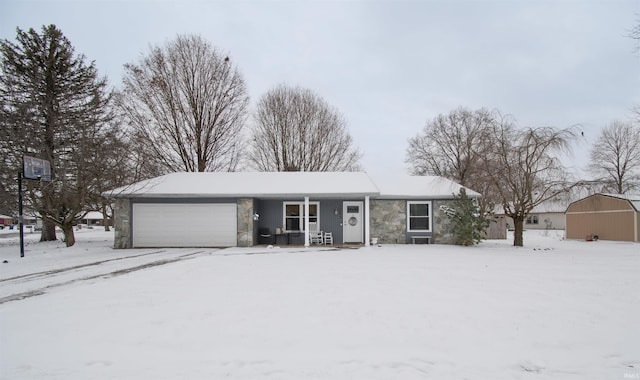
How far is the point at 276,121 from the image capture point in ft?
82.6

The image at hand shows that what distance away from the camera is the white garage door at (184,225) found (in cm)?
1541

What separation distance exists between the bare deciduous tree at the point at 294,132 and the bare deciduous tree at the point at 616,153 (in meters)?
23.3

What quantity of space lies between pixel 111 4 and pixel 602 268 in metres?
18.7

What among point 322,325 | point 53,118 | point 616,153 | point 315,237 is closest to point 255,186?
point 315,237

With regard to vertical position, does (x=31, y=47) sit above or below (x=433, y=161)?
above

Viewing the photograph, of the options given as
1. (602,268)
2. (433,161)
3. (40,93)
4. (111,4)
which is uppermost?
(111,4)

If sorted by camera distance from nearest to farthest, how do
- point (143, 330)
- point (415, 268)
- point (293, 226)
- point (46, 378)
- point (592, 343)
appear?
point (46, 378), point (592, 343), point (143, 330), point (415, 268), point (293, 226)

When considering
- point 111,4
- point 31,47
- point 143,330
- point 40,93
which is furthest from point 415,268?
point 31,47

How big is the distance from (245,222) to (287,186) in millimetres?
2448

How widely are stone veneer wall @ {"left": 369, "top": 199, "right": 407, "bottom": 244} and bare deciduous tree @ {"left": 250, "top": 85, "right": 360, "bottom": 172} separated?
10.4 meters

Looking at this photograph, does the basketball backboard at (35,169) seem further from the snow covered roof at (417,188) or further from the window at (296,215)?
the snow covered roof at (417,188)

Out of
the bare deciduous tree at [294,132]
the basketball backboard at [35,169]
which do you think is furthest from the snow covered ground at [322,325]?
the bare deciduous tree at [294,132]

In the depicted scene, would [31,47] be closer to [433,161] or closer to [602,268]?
[602,268]

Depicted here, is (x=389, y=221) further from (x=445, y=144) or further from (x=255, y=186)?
(x=445, y=144)
